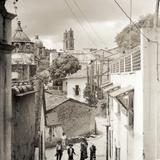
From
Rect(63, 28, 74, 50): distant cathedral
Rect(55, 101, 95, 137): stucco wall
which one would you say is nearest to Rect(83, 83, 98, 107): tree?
Rect(55, 101, 95, 137): stucco wall

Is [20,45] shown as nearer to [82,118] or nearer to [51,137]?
[82,118]

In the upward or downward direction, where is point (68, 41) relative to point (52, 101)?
upward

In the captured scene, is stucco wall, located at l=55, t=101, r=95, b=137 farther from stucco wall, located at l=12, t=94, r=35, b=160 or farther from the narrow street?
stucco wall, located at l=12, t=94, r=35, b=160

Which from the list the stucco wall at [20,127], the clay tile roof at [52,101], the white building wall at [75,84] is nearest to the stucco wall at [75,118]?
the clay tile roof at [52,101]

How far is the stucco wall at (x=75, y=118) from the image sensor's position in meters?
31.0

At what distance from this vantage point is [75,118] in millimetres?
32281

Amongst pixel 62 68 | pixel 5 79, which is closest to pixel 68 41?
pixel 62 68

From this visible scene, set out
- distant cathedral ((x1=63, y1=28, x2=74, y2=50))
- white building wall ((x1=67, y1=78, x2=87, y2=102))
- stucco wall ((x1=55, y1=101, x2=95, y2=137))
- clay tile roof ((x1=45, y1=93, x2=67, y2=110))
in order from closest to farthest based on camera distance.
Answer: clay tile roof ((x1=45, y1=93, x2=67, y2=110))
stucco wall ((x1=55, y1=101, x2=95, y2=137))
white building wall ((x1=67, y1=78, x2=87, y2=102))
distant cathedral ((x1=63, y1=28, x2=74, y2=50))

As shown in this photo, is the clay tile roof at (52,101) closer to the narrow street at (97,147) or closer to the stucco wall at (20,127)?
the narrow street at (97,147)

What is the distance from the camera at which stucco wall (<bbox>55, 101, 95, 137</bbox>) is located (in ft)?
102

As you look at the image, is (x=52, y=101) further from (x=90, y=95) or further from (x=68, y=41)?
(x=68, y=41)

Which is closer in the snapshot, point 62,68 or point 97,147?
point 97,147

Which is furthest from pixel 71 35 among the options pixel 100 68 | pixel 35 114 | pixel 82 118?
pixel 35 114

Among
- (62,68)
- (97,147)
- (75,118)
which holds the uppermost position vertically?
(62,68)
